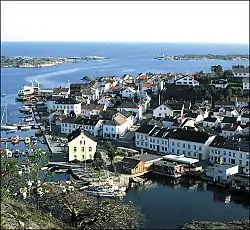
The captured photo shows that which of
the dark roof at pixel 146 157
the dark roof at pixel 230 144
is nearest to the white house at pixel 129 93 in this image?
the dark roof at pixel 146 157

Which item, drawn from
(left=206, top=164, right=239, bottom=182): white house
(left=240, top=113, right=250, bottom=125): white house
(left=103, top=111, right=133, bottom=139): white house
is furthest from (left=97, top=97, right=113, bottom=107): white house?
(left=206, top=164, right=239, bottom=182): white house

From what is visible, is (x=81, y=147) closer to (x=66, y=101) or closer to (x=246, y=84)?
(x=66, y=101)

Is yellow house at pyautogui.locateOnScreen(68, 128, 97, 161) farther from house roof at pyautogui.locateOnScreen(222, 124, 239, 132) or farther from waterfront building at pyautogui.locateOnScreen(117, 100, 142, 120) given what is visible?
waterfront building at pyautogui.locateOnScreen(117, 100, 142, 120)

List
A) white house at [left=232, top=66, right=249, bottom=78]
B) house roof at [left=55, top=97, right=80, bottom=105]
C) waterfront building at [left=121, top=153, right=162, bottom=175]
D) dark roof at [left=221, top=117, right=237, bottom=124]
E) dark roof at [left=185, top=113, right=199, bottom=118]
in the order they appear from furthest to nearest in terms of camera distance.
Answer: white house at [left=232, top=66, right=249, bottom=78] → house roof at [left=55, top=97, right=80, bottom=105] → dark roof at [left=185, top=113, right=199, bottom=118] → dark roof at [left=221, top=117, right=237, bottom=124] → waterfront building at [left=121, top=153, right=162, bottom=175]

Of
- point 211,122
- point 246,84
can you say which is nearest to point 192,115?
point 211,122

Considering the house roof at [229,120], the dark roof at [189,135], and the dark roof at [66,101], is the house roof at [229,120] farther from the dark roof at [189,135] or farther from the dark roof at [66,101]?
the dark roof at [66,101]

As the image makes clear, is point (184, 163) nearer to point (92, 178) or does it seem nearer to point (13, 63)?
point (92, 178)
